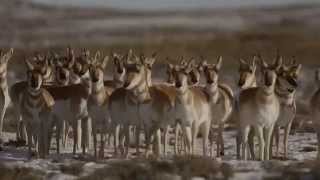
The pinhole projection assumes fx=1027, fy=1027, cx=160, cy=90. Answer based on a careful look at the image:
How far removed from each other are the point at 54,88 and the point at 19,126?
A: 3151 mm

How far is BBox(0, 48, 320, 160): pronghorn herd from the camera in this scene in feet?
71.8


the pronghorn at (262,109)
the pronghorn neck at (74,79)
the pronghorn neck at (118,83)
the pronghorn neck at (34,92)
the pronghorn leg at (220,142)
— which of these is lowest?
the pronghorn leg at (220,142)

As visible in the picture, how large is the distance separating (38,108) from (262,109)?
4871 mm

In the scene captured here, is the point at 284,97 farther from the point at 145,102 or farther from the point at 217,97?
the point at 145,102

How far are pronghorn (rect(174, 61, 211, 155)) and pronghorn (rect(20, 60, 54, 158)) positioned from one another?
9.65 feet

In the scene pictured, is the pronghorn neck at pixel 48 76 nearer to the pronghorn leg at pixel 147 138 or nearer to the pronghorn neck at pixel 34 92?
the pronghorn neck at pixel 34 92

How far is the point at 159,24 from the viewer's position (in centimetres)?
9581

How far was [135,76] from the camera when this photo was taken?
22.2 meters

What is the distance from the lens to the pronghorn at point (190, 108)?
21578mm

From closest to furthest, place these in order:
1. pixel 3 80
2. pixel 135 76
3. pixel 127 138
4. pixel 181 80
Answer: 1. pixel 181 80
2. pixel 135 76
3. pixel 127 138
4. pixel 3 80

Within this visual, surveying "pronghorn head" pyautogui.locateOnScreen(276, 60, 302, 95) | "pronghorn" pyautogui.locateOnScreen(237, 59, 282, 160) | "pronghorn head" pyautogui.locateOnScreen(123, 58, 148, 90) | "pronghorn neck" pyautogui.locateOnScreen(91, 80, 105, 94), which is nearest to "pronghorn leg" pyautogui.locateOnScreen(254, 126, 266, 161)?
Answer: "pronghorn" pyautogui.locateOnScreen(237, 59, 282, 160)

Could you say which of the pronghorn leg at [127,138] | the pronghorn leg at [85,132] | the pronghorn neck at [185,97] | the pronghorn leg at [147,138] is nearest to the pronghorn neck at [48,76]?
the pronghorn leg at [85,132]

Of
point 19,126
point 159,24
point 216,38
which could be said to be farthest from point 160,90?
point 159,24

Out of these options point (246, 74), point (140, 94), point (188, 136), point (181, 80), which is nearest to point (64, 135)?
point (140, 94)
